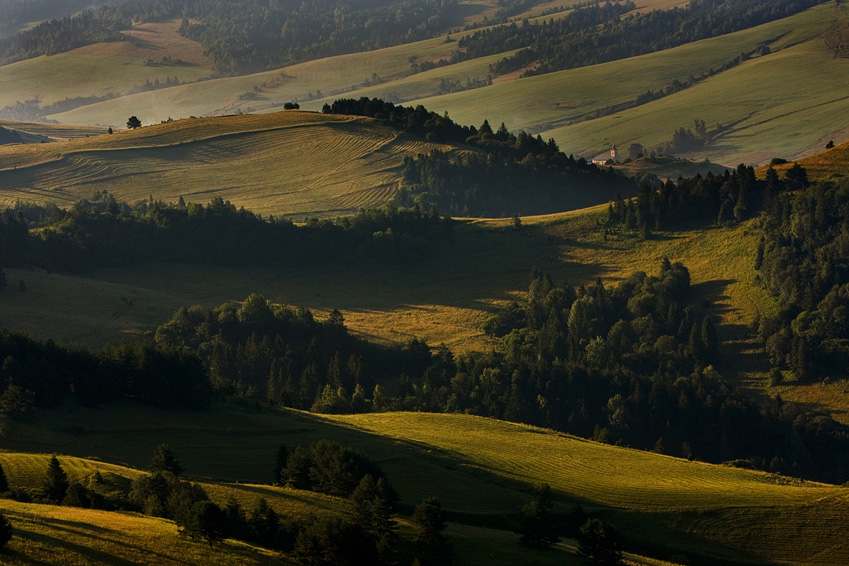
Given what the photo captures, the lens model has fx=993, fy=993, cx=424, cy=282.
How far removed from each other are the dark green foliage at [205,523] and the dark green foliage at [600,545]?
60.7ft

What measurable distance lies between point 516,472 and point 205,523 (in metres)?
29.1

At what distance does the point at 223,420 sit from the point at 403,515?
24.4m

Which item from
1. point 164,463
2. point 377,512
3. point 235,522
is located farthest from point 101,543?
point 164,463

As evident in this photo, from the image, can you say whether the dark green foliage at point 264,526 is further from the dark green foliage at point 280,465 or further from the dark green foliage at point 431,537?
→ the dark green foliage at point 280,465

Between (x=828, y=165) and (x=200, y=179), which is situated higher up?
(x=200, y=179)

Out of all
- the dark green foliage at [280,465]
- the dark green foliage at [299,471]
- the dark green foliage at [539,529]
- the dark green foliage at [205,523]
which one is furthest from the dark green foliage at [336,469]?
the dark green foliage at [205,523]

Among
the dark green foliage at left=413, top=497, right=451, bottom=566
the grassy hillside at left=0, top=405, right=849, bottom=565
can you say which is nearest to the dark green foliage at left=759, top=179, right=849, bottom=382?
the grassy hillside at left=0, top=405, right=849, bottom=565

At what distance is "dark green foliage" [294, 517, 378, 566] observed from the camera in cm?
3991

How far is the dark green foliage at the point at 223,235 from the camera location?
5743 inches

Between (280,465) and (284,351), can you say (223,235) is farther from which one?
(280,465)

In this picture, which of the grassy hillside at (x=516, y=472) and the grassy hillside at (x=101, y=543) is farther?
the grassy hillside at (x=516, y=472)

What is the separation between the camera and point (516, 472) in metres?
64.7

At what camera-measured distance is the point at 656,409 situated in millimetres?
104312

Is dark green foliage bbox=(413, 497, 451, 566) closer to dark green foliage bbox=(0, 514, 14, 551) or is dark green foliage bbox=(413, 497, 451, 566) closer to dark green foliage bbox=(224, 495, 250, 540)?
dark green foliage bbox=(224, 495, 250, 540)
